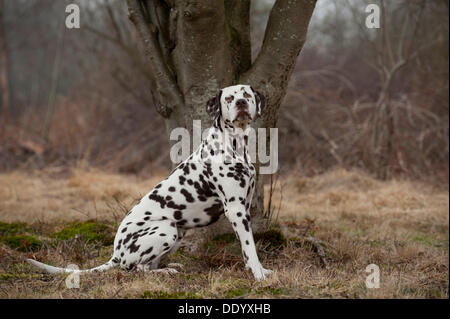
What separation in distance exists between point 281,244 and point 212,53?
7.34ft

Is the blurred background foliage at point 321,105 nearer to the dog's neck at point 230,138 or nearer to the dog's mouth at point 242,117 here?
the dog's neck at point 230,138

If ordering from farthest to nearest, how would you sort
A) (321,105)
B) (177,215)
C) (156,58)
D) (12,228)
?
(321,105) → (12,228) → (156,58) → (177,215)

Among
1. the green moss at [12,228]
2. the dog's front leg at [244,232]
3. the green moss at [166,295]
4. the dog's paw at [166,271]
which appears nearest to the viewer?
the green moss at [166,295]

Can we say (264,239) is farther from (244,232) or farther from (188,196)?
(188,196)

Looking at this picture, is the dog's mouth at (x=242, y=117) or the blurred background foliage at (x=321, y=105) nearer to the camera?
the dog's mouth at (x=242, y=117)

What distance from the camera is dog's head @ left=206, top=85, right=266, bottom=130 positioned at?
13.7ft

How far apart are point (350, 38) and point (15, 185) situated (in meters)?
10.3

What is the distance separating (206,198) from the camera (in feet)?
14.6

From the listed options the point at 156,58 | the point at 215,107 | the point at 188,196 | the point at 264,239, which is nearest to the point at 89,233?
the point at 188,196

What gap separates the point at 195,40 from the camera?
4992 mm

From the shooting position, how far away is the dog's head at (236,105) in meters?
4.19

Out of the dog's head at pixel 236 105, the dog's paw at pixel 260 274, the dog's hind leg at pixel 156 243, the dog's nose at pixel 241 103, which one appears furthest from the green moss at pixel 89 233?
the dog's nose at pixel 241 103

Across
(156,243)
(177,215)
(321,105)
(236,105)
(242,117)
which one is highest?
(236,105)

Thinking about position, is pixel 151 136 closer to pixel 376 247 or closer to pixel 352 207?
pixel 352 207
